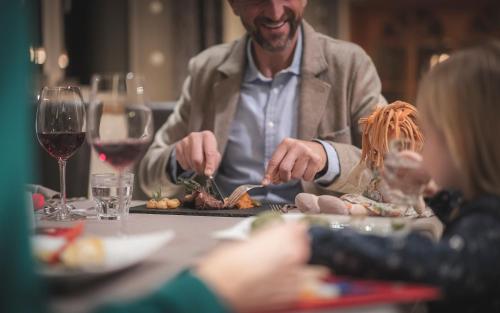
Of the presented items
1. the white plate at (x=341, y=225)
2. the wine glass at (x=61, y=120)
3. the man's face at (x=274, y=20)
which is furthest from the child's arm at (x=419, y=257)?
the man's face at (x=274, y=20)

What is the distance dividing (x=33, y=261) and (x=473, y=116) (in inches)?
22.6

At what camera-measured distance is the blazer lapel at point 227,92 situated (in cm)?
232

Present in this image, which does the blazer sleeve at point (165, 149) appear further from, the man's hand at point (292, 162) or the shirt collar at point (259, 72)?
the man's hand at point (292, 162)

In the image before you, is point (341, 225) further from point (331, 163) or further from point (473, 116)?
point (331, 163)

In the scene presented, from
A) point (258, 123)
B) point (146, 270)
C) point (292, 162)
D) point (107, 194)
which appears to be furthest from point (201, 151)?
point (146, 270)

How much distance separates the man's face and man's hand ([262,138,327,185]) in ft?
1.82

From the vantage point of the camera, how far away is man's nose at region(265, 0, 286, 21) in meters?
2.23

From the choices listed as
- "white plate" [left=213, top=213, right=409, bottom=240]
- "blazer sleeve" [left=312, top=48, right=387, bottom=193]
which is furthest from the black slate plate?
"blazer sleeve" [left=312, top=48, right=387, bottom=193]

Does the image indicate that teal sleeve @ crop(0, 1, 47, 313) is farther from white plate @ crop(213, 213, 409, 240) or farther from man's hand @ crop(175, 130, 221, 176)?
man's hand @ crop(175, 130, 221, 176)

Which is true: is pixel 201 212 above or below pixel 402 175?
below

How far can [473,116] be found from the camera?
936 mm

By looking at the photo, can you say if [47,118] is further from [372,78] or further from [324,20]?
[324,20]

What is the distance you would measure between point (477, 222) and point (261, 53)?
159 cm

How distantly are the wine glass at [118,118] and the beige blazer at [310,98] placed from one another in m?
1.06
